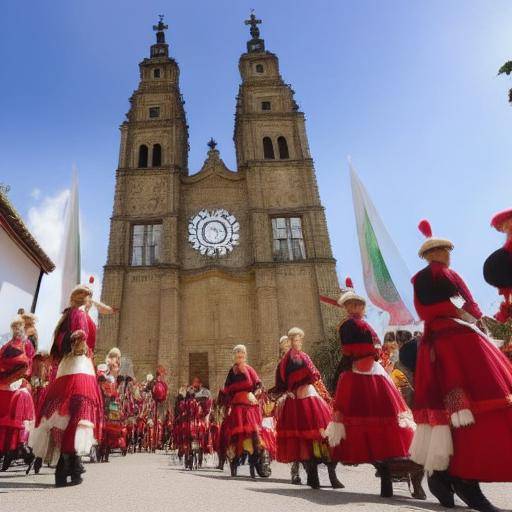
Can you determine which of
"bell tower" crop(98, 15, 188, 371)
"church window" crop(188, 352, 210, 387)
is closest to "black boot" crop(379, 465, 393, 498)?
"bell tower" crop(98, 15, 188, 371)

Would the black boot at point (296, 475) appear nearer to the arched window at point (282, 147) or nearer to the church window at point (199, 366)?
the church window at point (199, 366)

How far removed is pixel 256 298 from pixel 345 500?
64.1ft

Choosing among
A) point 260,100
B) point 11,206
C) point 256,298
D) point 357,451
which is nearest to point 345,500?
point 357,451

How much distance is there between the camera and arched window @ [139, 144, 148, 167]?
27.3 metres

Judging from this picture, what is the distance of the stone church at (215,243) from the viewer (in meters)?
21.7

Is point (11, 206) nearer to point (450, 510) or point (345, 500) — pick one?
point (345, 500)

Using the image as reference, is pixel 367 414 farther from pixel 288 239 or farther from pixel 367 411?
pixel 288 239

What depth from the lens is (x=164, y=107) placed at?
28875 mm

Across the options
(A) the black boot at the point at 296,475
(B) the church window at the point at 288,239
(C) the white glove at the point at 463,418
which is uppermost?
(B) the church window at the point at 288,239

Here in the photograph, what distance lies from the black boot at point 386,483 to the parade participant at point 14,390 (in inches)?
150

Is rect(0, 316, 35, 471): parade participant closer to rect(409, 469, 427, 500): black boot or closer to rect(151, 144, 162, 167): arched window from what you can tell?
rect(409, 469, 427, 500): black boot

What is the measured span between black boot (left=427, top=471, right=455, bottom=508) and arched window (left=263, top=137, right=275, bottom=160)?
1014 inches

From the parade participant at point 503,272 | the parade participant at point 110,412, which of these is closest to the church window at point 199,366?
the parade participant at point 110,412

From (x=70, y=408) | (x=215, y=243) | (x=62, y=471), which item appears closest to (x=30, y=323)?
(x=70, y=408)
